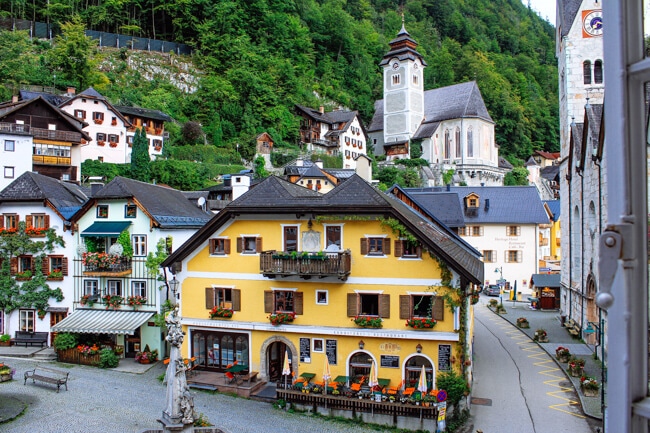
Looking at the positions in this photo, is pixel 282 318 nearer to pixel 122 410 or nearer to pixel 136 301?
pixel 122 410

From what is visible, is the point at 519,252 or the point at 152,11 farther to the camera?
the point at 152,11

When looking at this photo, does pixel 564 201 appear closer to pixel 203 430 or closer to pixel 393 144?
pixel 203 430

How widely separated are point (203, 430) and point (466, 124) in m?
77.2

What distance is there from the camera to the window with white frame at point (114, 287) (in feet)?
89.1

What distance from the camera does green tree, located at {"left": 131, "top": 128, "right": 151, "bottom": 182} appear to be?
162 ft

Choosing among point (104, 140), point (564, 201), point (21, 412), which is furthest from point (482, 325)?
point (104, 140)

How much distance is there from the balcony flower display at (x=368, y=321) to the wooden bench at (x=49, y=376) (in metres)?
11.7

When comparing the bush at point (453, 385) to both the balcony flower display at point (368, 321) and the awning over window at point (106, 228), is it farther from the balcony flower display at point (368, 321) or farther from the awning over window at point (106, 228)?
the awning over window at point (106, 228)

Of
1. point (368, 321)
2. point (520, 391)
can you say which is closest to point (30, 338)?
point (368, 321)

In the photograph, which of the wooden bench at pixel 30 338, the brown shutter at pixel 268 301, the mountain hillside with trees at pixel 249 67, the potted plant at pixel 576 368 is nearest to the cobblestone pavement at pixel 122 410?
the brown shutter at pixel 268 301

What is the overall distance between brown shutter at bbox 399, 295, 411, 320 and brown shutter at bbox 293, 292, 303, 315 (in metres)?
4.07

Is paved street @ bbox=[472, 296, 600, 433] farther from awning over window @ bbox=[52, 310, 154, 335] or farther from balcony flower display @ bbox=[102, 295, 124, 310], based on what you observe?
balcony flower display @ bbox=[102, 295, 124, 310]

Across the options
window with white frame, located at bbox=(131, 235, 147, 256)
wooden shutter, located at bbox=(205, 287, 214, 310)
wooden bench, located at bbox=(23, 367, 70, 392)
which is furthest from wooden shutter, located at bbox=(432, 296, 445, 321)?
window with white frame, located at bbox=(131, 235, 147, 256)

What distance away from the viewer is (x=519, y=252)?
4622 centimetres
